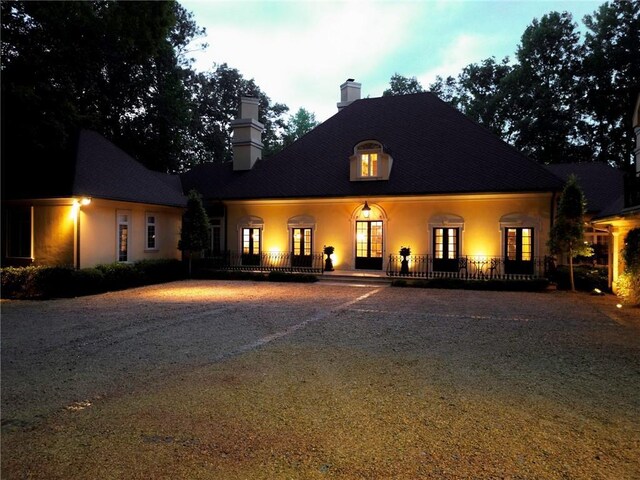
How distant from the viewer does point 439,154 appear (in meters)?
18.8

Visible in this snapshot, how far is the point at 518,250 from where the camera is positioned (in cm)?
1667

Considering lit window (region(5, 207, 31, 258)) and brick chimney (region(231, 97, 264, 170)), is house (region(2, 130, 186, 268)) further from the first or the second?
brick chimney (region(231, 97, 264, 170))

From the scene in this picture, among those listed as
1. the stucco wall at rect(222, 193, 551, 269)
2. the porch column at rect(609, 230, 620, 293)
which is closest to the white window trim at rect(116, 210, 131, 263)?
the stucco wall at rect(222, 193, 551, 269)

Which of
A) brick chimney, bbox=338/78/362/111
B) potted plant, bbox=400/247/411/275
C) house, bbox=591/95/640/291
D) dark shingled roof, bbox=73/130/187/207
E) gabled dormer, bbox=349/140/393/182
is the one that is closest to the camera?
house, bbox=591/95/640/291

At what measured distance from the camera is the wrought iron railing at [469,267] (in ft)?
53.5

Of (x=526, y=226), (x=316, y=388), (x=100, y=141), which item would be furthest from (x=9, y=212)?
(x=526, y=226)

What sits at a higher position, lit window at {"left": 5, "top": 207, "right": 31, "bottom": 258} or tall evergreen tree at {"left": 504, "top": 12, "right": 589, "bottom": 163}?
tall evergreen tree at {"left": 504, "top": 12, "right": 589, "bottom": 163}

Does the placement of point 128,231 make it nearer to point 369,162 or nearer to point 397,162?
point 369,162

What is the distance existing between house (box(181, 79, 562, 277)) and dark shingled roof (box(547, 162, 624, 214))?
150 inches

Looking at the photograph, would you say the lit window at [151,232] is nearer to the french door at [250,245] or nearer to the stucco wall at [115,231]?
the stucco wall at [115,231]

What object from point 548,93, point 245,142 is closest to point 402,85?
point 548,93

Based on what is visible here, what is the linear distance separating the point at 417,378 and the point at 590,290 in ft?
39.4

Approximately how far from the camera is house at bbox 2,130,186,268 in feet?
48.4

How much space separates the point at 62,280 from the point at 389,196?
41.5ft
